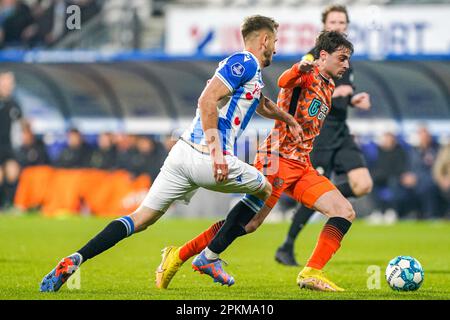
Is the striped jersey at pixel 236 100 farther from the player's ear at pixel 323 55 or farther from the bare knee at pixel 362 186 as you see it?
the bare knee at pixel 362 186

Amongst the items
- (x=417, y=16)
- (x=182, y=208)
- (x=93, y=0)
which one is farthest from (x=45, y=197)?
(x=417, y=16)

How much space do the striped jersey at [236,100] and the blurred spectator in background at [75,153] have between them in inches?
602

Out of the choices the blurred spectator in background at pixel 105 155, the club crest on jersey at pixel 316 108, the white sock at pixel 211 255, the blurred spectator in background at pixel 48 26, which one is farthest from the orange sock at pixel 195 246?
the blurred spectator in background at pixel 48 26

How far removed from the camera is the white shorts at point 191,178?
29.0ft

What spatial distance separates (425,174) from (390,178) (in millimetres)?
698

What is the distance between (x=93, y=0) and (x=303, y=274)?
2037cm

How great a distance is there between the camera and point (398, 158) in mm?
22453

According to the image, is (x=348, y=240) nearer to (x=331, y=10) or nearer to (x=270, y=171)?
(x=331, y=10)

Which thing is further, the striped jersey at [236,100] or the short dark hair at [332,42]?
the short dark hair at [332,42]

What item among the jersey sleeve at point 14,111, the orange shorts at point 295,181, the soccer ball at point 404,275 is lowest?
the jersey sleeve at point 14,111

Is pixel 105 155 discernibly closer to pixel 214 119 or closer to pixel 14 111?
pixel 14 111

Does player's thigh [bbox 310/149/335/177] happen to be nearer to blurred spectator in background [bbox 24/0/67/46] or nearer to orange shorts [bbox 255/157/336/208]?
orange shorts [bbox 255/157/336/208]

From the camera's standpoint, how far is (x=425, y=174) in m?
22.5

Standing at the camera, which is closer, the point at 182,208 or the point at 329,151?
the point at 329,151
